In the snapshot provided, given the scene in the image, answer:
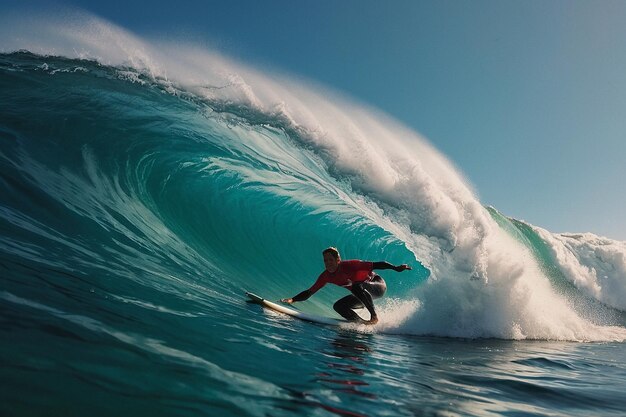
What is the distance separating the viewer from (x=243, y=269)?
9.27m

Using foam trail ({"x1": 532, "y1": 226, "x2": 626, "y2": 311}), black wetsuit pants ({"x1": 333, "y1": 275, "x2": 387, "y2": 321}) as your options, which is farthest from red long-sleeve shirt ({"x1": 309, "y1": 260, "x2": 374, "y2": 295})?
foam trail ({"x1": 532, "y1": 226, "x2": 626, "y2": 311})

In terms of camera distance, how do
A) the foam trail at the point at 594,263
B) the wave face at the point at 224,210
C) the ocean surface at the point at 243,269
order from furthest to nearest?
1. the foam trail at the point at 594,263
2. the wave face at the point at 224,210
3. the ocean surface at the point at 243,269

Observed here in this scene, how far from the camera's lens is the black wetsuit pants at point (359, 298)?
6.73m

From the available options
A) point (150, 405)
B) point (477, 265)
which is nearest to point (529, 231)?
point (477, 265)

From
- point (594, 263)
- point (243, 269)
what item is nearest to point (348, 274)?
point (243, 269)

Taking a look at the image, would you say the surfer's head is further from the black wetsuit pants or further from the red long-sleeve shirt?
the black wetsuit pants

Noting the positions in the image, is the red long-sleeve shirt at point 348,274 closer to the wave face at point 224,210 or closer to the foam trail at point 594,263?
the wave face at point 224,210

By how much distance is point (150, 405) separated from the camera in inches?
69.3

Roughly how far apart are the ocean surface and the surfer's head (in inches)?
39.1

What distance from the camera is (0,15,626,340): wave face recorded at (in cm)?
521

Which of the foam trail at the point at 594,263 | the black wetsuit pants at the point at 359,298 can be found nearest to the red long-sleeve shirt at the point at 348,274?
the black wetsuit pants at the point at 359,298

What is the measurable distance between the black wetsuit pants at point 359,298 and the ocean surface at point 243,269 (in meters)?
0.51

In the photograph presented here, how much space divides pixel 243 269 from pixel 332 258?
347cm

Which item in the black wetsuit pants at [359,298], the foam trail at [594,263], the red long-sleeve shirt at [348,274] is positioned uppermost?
the foam trail at [594,263]
